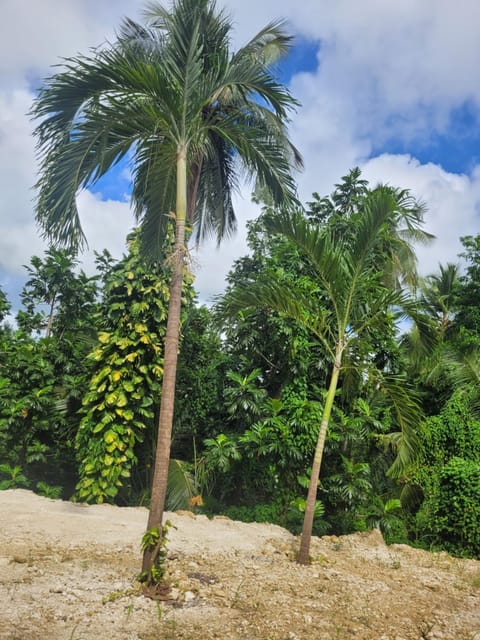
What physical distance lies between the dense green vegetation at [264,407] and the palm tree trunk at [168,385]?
1.86 m

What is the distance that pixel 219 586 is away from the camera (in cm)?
488

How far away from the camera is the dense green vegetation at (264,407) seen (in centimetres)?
777

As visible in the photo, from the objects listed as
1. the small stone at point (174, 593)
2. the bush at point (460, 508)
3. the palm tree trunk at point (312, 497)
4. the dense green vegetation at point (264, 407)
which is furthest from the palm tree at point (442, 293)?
the small stone at point (174, 593)

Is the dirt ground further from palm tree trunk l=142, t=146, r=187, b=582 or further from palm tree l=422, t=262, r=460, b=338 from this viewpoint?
palm tree l=422, t=262, r=460, b=338

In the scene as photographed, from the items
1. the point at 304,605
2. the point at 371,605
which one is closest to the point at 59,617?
the point at 304,605

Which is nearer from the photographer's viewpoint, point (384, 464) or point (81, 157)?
point (81, 157)

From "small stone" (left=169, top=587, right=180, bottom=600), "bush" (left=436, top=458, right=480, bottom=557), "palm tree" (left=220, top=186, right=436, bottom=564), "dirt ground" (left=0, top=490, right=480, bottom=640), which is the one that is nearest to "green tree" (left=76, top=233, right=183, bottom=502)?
"dirt ground" (left=0, top=490, right=480, bottom=640)

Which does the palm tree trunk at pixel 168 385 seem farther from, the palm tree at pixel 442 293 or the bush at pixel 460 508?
the palm tree at pixel 442 293

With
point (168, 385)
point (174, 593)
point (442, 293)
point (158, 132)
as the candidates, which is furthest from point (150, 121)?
point (442, 293)

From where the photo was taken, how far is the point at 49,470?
1195 cm

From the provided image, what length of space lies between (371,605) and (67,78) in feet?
20.5

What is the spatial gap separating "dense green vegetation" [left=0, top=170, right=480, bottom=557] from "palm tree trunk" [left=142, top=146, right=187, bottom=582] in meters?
1.86

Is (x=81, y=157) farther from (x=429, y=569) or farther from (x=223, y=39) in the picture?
(x=429, y=569)

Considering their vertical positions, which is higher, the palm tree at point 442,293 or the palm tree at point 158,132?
the palm tree at point 442,293
